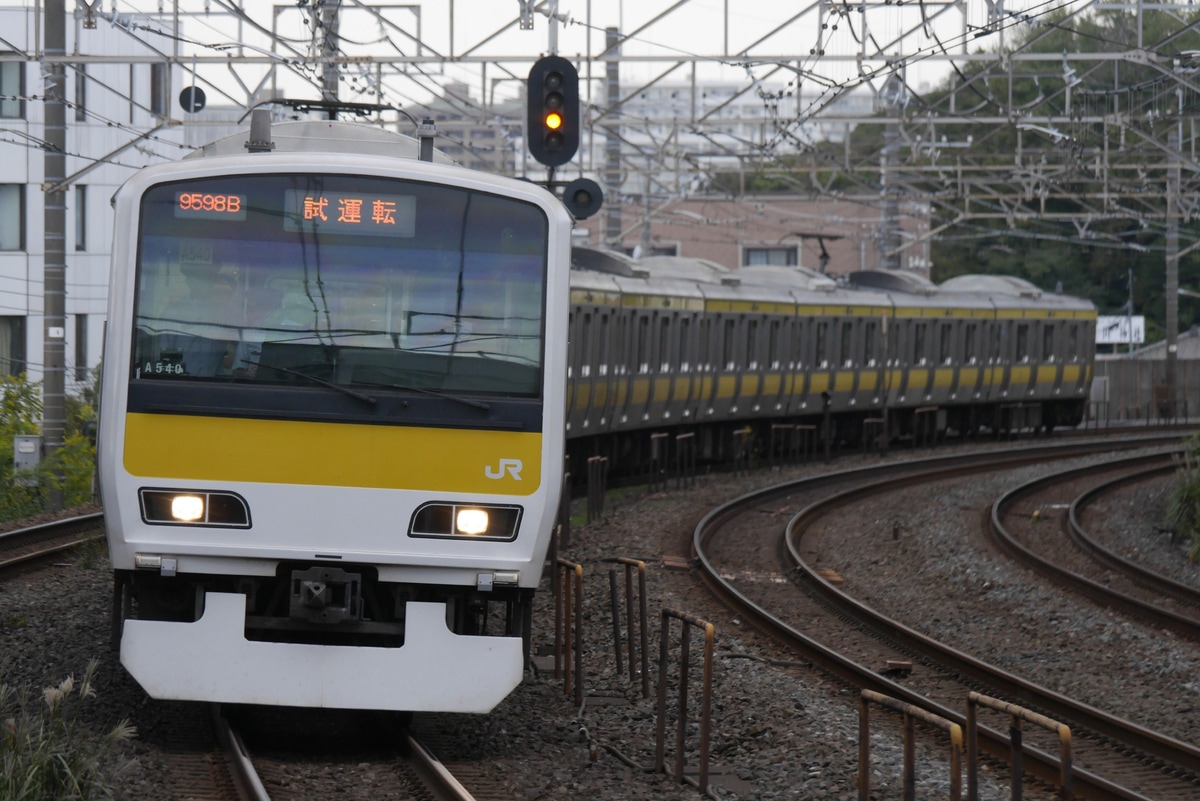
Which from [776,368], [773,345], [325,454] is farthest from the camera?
[776,368]

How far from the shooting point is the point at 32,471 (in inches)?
750

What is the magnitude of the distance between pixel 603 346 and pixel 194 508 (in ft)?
44.1

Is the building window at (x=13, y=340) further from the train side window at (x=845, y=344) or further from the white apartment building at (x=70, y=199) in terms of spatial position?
the train side window at (x=845, y=344)

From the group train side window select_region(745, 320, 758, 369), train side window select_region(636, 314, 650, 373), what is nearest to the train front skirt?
train side window select_region(636, 314, 650, 373)

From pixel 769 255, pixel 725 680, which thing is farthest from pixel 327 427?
pixel 769 255

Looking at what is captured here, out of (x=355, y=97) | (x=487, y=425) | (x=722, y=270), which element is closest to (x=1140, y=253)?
(x=722, y=270)

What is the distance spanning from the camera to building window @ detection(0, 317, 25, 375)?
34.3m

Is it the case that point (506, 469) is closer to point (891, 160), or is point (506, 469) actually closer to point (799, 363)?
point (799, 363)

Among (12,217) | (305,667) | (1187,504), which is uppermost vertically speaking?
(12,217)

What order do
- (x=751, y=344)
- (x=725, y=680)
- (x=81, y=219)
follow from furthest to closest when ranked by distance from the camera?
(x=81, y=219), (x=751, y=344), (x=725, y=680)

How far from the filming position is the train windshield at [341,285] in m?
7.34

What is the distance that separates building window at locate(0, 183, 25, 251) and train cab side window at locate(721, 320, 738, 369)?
16.5m

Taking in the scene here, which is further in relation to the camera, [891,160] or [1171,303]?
[1171,303]

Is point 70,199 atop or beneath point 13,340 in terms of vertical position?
atop
